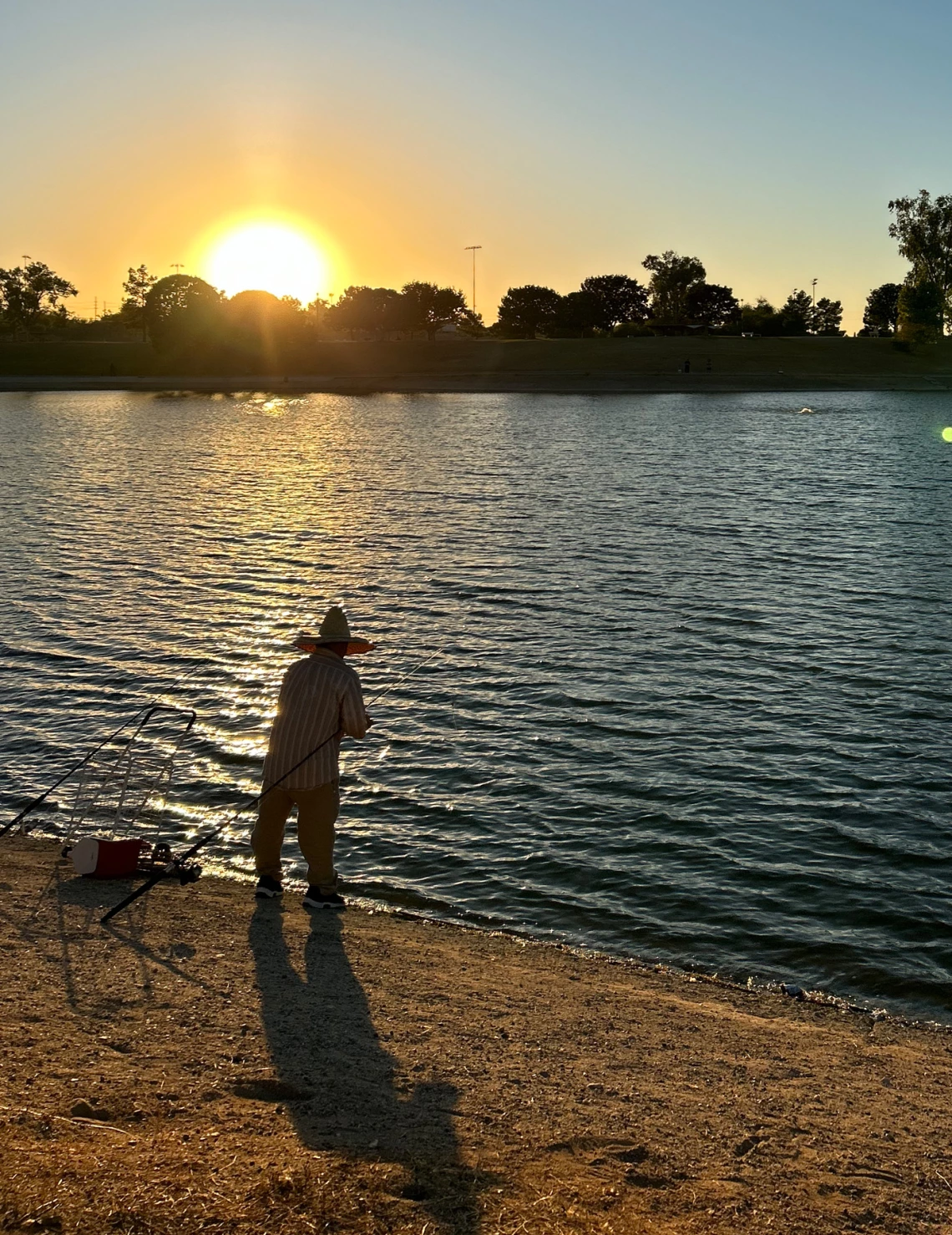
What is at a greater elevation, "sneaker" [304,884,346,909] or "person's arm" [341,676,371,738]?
"person's arm" [341,676,371,738]

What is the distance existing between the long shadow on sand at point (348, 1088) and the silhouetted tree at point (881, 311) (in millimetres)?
202232

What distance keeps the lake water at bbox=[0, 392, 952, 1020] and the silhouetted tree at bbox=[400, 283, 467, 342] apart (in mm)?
135994

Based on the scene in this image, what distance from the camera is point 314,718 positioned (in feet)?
31.1

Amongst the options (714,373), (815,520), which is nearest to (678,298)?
(714,373)

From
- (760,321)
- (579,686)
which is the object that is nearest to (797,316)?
(760,321)

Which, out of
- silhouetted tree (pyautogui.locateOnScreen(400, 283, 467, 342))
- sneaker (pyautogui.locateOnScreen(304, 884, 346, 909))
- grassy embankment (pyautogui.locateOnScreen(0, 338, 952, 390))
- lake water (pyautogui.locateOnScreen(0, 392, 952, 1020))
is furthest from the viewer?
silhouetted tree (pyautogui.locateOnScreen(400, 283, 467, 342))

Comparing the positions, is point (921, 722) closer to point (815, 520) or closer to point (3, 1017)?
point (3, 1017)

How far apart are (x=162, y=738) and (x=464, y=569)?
44.1 feet

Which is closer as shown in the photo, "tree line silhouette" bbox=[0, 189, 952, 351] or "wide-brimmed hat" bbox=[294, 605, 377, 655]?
"wide-brimmed hat" bbox=[294, 605, 377, 655]

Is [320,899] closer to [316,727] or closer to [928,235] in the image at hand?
[316,727]

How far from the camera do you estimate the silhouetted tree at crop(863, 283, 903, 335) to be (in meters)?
194

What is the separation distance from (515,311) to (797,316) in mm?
44126

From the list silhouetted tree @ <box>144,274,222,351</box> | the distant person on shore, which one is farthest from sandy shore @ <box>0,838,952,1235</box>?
silhouetted tree @ <box>144,274,222,351</box>

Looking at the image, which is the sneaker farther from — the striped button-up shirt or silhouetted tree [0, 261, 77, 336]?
silhouetted tree [0, 261, 77, 336]
